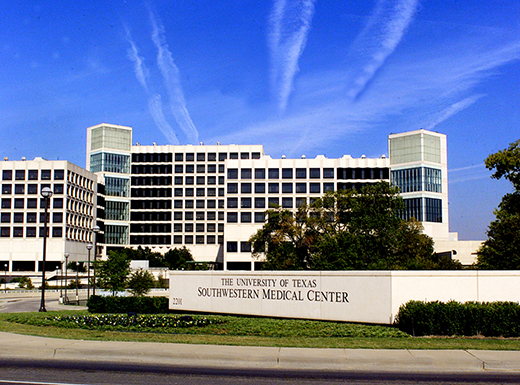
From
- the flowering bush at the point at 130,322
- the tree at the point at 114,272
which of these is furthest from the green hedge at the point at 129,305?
the tree at the point at 114,272

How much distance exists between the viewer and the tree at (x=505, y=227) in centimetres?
4006

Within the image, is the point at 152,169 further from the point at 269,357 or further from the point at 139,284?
the point at 269,357

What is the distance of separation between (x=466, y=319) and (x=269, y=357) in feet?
28.4

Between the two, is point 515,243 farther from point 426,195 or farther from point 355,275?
point 426,195

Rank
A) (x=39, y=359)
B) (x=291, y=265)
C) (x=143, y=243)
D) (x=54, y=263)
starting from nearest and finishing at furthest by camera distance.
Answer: (x=39, y=359) → (x=291, y=265) → (x=54, y=263) → (x=143, y=243)

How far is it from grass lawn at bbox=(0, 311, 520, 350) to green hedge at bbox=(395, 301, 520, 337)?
2.19 ft

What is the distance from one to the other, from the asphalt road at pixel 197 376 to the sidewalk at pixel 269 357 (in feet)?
1.75

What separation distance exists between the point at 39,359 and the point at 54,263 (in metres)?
109

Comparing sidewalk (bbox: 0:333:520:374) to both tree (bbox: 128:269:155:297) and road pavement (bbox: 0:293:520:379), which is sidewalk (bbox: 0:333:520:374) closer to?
road pavement (bbox: 0:293:520:379)

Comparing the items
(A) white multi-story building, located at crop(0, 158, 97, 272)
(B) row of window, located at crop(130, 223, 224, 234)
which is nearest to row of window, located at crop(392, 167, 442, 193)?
(B) row of window, located at crop(130, 223, 224, 234)

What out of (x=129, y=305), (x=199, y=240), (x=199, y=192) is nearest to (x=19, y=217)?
(x=199, y=240)

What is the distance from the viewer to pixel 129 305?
3334 cm

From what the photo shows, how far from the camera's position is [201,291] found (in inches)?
1177

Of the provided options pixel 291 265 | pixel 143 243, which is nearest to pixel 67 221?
pixel 143 243
